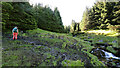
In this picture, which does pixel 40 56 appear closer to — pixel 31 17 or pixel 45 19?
pixel 31 17

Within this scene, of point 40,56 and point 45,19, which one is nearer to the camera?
point 40,56

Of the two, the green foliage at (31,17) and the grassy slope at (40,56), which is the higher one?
the green foliage at (31,17)

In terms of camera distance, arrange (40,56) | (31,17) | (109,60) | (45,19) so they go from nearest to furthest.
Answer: (40,56) < (109,60) < (31,17) < (45,19)

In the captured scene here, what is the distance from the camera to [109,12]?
94.9 ft

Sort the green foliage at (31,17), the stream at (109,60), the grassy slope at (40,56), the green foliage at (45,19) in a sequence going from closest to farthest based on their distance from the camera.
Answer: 1. the grassy slope at (40,56)
2. the stream at (109,60)
3. the green foliage at (31,17)
4. the green foliage at (45,19)

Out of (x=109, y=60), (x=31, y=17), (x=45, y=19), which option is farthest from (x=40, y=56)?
(x=45, y=19)

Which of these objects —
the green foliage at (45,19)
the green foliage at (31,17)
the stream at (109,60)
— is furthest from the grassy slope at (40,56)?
the green foliage at (45,19)

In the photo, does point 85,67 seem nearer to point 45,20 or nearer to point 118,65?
point 118,65

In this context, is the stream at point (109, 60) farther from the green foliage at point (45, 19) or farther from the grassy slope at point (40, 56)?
the green foliage at point (45, 19)

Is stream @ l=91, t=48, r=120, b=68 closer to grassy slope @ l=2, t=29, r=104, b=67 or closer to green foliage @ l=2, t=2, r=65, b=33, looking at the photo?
grassy slope @ l=2, t=29, r=104, b=67

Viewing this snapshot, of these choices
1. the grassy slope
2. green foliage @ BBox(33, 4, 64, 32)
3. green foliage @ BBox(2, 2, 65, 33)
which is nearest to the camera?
the grassy slope

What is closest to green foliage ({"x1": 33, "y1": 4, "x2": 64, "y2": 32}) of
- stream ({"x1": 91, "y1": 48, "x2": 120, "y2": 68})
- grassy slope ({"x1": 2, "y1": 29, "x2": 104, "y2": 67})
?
grassy slope ({"x1": 2, "y1": 29, "x2": 104, "y2": 67})

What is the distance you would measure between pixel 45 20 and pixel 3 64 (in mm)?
20913

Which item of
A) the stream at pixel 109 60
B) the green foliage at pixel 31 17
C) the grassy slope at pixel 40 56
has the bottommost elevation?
the stream at pixel 109 60
